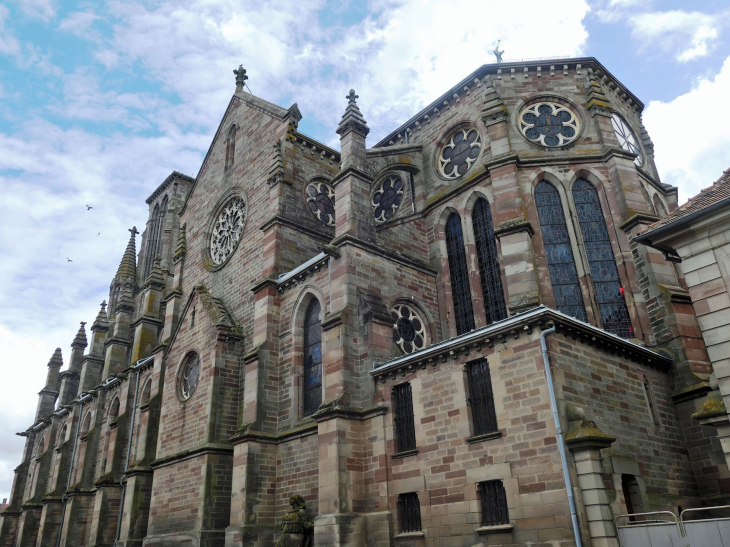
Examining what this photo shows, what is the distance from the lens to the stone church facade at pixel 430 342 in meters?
13.5

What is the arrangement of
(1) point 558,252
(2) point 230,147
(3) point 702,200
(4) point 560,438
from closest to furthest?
(3) point 702,200 < (4) point 560,438 < (1) point 558,252 < (2) point 230,147

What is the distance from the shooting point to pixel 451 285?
21625 mm

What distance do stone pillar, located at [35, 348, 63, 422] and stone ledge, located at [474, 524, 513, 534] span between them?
4453 centimetres

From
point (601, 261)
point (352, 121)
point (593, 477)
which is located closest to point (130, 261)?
point (352, 121)

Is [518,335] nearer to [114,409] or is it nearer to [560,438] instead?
[560,438]

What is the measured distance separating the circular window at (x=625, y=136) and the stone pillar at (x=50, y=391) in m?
46.1

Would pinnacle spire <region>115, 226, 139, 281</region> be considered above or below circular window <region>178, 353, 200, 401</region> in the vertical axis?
above

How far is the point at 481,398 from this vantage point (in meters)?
14.3

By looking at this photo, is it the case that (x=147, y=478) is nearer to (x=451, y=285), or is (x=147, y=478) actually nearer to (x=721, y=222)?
(x=451, y=285)

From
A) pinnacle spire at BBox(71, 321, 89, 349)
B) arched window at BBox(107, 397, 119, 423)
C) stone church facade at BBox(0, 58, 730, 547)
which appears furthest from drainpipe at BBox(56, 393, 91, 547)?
pinnacle spire at BBox(71, 321, 89, 349)

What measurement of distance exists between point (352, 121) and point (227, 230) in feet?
28.8

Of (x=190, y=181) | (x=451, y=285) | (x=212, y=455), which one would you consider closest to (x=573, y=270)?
(x=451, y=285)

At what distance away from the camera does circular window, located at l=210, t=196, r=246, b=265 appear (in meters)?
26.2

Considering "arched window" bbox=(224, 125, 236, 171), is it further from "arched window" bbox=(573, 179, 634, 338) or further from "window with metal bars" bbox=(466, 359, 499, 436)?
"window with metal bars" bbox=(466, 359, 499, 436)
